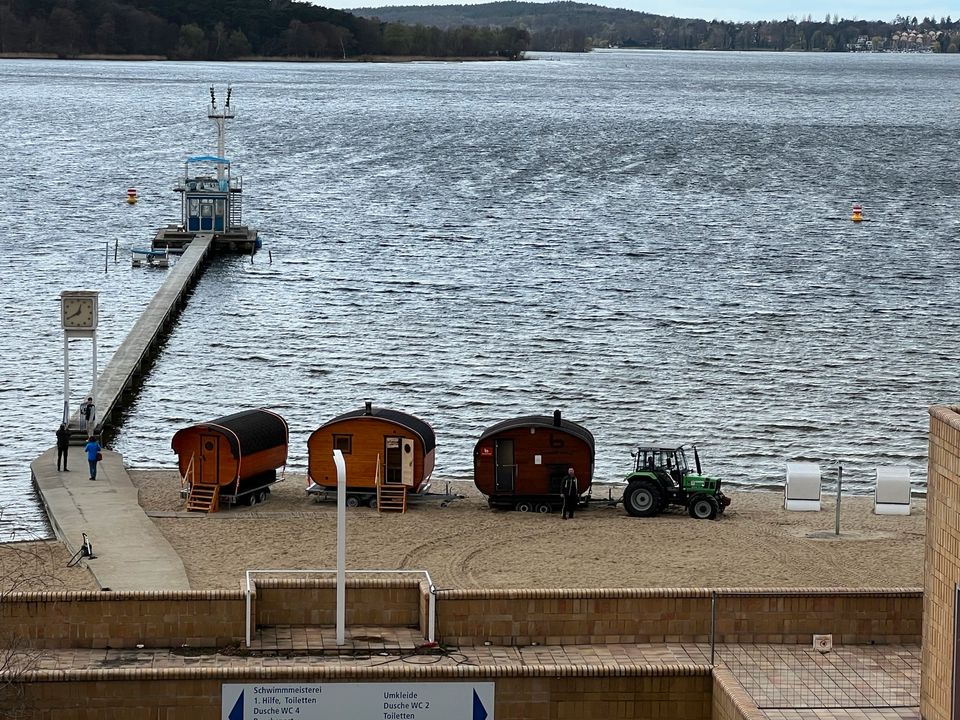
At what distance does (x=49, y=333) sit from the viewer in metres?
58.1

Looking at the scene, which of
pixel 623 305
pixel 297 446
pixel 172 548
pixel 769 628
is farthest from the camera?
pixel 623 305

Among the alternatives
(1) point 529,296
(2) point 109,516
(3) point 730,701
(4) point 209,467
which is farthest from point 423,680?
(1) point 529,296

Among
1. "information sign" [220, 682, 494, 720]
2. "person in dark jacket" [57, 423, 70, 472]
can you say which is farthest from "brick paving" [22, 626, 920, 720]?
"person in dark jacket" [57, 423, 70, 472]

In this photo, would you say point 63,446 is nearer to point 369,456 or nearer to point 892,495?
point 369,456

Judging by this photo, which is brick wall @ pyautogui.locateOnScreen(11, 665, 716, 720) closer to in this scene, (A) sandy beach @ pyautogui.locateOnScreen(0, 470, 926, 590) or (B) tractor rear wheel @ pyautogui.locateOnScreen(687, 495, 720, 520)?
(A) sandy beach @ pyautogui.locateOnScreen(0, 470, 926, 590)

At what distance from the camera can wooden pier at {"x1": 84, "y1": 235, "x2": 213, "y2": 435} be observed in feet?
146

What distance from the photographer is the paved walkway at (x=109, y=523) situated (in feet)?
88.2

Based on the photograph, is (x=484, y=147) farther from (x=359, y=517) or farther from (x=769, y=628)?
(x=769, y=628)

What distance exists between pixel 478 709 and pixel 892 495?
647 inches

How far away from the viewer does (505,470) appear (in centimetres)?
3366

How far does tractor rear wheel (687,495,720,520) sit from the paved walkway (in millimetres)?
10872

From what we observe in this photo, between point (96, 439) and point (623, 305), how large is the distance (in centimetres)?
3409

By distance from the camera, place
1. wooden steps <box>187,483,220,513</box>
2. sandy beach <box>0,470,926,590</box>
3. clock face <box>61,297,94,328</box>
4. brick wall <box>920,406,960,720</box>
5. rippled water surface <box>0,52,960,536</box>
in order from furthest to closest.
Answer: rippled water surface <box>0,52,960,536</box>, clock face <box>61,297,94,328</box>, wooden steps <box>187,483,220,513</box>, sandy beach <box>0,470,926,590</box>, brick wall <box>920,406,960,720</box>

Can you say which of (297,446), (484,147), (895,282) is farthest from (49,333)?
(484,147)
